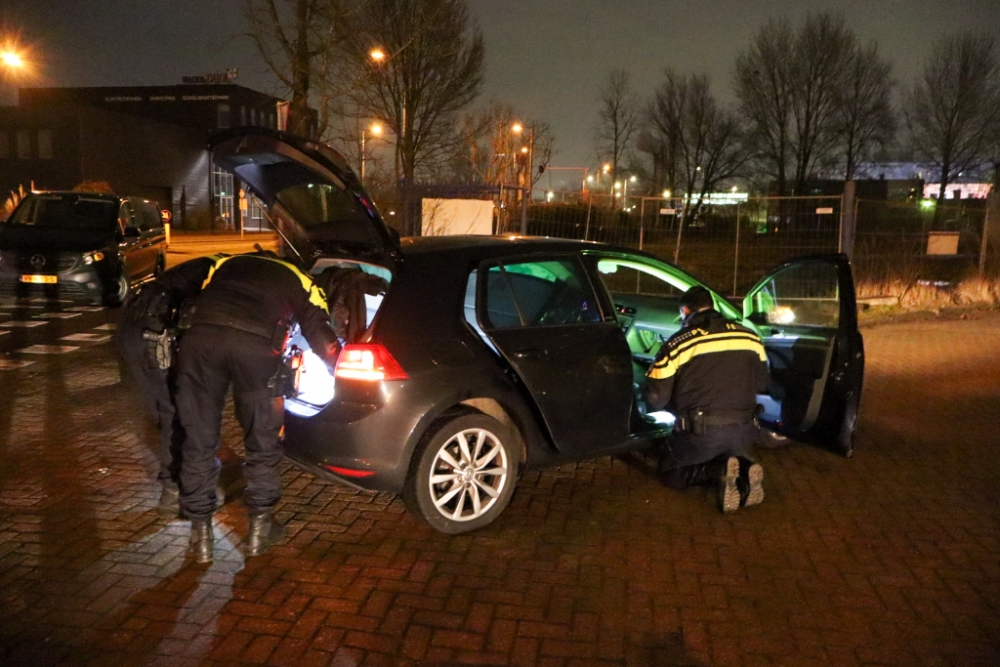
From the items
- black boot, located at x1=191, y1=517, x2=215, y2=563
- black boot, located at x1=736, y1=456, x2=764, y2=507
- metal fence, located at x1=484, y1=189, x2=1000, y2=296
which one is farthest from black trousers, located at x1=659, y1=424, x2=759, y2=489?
metal fence, located at x1=484, y1=189, x2=1000, y2=296

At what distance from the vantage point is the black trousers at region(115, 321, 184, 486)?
4418 millimetres

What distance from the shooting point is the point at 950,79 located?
3425 centimetres

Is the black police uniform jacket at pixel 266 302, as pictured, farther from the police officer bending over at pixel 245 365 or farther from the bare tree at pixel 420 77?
the bare tree at pixel 420 77

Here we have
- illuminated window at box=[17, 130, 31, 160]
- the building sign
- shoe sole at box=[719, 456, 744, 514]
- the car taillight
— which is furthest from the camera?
the building sign

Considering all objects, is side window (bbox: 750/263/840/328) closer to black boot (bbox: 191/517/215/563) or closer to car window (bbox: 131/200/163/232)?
black boot (bbox: 191/517/215/563)

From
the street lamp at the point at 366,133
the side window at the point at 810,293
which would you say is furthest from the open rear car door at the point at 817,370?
the street lamp at the point at 366,133

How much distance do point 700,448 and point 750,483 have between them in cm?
35

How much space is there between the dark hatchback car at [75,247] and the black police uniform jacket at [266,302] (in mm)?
9531

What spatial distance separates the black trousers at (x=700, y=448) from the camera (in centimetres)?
500

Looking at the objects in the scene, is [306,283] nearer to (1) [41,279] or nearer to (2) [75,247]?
(2) [75,247]

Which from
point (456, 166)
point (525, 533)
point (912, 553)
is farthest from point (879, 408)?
point (456, 166)

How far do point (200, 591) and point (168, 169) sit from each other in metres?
56.9

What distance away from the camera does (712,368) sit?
4918 mm

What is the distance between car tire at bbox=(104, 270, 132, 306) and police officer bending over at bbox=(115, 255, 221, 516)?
8.98 meters
